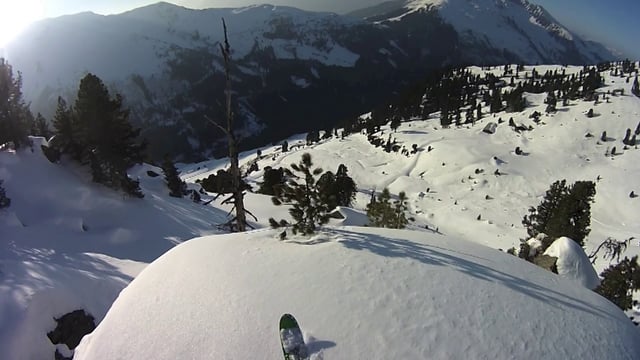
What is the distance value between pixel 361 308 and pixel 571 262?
2163 centimetres

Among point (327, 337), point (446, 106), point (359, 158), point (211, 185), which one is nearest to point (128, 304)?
point (327, 337)

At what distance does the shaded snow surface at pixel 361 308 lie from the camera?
601 centimetres

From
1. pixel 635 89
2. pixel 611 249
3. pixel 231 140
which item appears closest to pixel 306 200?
pixel 231 140

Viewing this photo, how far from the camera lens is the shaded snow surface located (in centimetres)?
601

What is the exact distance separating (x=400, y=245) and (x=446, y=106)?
524 feet

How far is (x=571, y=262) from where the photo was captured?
2331 centimetres

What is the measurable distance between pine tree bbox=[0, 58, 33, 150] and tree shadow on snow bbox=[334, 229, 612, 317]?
38508 millimetres

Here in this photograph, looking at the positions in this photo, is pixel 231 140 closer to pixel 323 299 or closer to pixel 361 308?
pixel 323 299

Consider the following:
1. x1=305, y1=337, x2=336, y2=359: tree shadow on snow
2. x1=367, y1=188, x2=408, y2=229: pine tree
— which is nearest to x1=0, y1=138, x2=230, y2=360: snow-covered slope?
x1=305, y1=337, x2=336, y2=359: tree shadow on snow

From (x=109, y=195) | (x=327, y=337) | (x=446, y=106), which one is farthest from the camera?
(x=446, y=106)

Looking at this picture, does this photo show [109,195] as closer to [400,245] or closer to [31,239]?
[31,239]

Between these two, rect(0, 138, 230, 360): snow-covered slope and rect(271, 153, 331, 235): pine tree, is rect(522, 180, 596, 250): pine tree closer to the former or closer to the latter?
rect(0, 138, 230, 360): snow-covered slope

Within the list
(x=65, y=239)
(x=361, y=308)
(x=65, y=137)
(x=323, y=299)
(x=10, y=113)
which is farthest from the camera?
(x=65, y=137)

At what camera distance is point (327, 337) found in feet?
20.2
